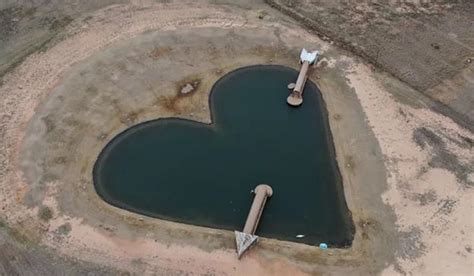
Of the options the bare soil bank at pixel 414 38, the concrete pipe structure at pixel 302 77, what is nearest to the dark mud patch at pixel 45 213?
the concrete pipe structure at pixel 302 77

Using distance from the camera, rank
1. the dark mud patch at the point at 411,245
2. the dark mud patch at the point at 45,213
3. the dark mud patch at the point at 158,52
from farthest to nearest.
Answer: the dark mud patch at the point at 158,52
the dark mud patch at the point at 45,213
the dark mud patch at the point at 411,245

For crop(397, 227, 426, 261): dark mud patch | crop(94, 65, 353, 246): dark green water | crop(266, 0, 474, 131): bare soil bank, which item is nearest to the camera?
crop(397, 227, 426, 261): dark mud patch

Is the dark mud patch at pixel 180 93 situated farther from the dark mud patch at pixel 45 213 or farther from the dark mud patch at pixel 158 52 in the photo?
the dark mud patch at pixel 45 213

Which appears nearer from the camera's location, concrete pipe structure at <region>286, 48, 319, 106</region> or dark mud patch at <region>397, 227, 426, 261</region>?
dark mud patch at <region>397, 227, 426, 261</region>

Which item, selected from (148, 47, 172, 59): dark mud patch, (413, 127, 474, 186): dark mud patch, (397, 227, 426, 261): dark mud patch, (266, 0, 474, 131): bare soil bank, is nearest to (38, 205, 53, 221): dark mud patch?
(148, 47, 172, 59): dark mud patch

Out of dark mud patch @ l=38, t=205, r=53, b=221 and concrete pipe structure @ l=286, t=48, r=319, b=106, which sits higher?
concrete pipe structure @ l=286, t=48, r=319, b=106

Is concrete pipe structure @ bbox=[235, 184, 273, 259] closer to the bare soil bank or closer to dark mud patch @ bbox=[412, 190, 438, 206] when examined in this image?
dark mud patch @ bbox=[412, 190, 438, 206]
